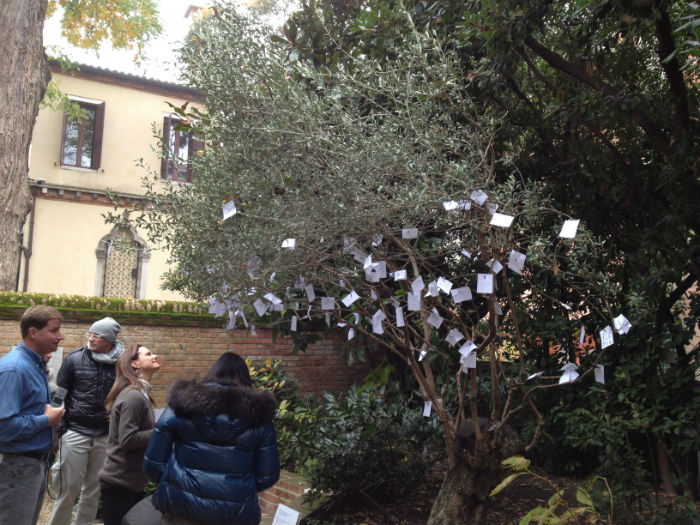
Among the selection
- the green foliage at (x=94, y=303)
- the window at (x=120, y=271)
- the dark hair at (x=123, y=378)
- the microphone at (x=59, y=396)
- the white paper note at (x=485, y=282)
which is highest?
the window at (x=120, y=271)

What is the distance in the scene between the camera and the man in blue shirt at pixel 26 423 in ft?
11.9

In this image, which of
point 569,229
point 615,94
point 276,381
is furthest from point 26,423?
point 276,381

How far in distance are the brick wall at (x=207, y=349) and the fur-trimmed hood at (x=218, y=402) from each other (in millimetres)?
5982

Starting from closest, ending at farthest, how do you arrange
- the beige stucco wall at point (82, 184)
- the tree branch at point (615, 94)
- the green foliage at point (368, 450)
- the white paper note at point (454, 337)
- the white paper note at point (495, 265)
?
1. the white paper note at point (495, 265)
2. the white paper note at point (454, 337)
3. the tree branch at point (615, 94)
4. the green foliage at point (368, 450)
5. the beige stucco wall at point (82, 184)

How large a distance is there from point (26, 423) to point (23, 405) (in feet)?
0.46

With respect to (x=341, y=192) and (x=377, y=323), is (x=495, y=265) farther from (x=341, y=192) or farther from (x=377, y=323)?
(x=341, y=192)

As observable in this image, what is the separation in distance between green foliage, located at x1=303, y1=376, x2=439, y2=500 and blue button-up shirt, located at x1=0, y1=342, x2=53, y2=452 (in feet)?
8.34

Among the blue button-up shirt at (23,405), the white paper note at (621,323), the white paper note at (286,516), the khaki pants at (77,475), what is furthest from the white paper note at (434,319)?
the khaki pants at (77,475)

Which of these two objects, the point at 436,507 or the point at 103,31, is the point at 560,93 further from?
the point at 103,31

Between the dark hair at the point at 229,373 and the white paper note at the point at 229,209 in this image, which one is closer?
the dark hair at the point at 229,373

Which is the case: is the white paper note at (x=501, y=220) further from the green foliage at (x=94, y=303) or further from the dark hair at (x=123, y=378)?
the green foliage at (x=94, y=303)

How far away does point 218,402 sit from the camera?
341cm

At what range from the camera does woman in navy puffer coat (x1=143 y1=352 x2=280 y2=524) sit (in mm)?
3363

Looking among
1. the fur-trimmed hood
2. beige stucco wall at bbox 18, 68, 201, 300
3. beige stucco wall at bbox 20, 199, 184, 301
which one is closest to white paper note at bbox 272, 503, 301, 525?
the fur-trimmed hood
